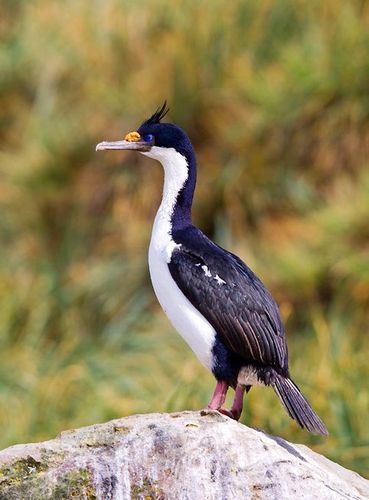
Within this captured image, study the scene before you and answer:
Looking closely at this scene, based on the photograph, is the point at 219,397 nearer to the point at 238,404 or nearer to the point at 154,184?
the point at 238,404

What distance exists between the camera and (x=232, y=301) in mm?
5277

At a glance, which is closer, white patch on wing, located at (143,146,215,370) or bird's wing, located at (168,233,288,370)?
bird's wing, located at (168,233,288,370)

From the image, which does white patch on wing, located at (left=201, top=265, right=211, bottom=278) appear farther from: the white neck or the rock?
the rock

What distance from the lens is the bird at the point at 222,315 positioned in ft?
17.0

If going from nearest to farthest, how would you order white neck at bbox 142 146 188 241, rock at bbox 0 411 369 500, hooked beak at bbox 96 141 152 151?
rock at bbox 0 411 369 500 < white neck at bbox 142 146 188 241 < hooked beak at bbox 96 141 152 151

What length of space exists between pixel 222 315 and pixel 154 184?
622 centimetres


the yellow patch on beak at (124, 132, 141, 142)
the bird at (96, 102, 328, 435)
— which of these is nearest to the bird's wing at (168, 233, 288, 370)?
the bird at (96, 102, 328, 435)

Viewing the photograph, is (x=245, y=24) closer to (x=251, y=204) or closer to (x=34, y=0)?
(x=251, y=204)

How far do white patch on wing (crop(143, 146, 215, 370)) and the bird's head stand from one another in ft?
0.52

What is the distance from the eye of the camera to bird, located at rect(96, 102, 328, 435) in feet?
17.0

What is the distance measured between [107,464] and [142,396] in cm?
443

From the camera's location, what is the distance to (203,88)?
11.6 m

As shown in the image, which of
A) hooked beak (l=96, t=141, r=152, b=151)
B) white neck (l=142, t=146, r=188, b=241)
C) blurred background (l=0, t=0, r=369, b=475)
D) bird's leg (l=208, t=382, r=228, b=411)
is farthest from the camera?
blurred background (l=0, t=0, r=369, b=475)

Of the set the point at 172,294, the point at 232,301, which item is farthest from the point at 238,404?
the point at 172,294
